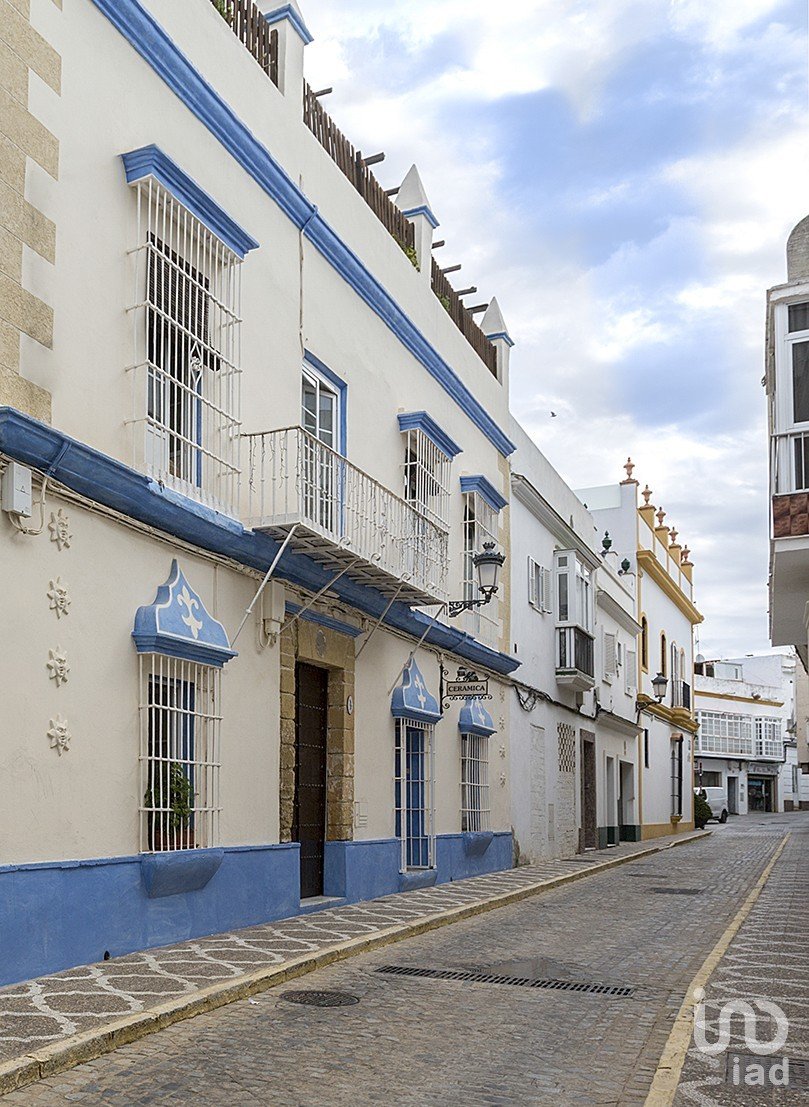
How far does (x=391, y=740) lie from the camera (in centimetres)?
1295

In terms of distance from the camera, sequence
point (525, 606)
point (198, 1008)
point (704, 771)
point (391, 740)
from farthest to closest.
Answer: point (704, 771)
point (525, 606)
point (391, 740)
point (198, 1008)

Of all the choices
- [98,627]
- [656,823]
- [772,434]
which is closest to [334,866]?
[98,627]

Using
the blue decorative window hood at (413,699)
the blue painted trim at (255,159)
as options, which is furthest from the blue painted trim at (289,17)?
the blue decorative window hood at (413,699)

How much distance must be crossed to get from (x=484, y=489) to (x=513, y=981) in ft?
30.5

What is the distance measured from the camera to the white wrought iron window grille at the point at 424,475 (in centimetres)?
1370

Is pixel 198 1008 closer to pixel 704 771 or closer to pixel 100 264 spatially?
pixel 100 264

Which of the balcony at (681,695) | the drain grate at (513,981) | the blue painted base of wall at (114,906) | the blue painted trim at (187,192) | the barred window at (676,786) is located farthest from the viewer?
the balcony at (681,695)

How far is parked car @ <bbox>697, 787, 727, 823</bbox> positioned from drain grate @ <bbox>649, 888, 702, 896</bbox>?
32201mm

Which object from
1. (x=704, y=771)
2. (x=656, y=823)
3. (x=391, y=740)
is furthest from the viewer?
(x=704, y=771)

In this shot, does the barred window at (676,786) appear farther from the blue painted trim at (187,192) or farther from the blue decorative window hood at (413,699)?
the blue painted trim at (187,192)

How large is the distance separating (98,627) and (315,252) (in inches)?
206

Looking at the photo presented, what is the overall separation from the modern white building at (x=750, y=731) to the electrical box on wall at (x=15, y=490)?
54.2 meters

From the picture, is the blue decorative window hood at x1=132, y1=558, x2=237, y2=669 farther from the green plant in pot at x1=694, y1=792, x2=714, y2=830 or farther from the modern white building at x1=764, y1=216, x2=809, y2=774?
the green plant in pot at x1=694, y1=792, x2=714, y2=830

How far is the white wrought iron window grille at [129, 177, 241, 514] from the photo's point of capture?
826 cm
